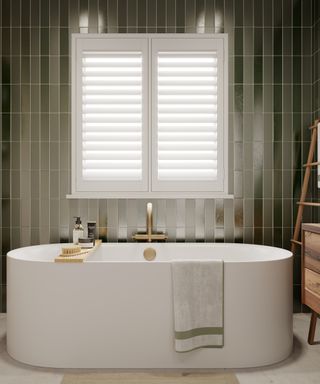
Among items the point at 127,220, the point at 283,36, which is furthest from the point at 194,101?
the point at 127,220

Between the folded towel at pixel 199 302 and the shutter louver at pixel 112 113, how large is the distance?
121 cm

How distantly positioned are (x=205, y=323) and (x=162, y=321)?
238mm

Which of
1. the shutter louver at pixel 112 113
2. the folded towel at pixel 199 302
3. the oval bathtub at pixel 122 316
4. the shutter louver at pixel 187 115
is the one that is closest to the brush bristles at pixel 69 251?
the oval bathtub at pixel 122 316

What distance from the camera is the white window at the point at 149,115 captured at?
3.16m

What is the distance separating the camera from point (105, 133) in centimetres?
318

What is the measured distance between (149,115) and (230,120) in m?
0.66

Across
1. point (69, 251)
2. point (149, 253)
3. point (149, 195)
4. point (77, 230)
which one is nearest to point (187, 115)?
point (149, 195)

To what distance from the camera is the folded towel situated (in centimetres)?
214

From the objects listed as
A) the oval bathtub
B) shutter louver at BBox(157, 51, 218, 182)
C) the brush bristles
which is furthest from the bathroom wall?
the oval bathtub

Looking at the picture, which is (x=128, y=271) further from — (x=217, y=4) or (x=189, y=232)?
(x=217, y=4)

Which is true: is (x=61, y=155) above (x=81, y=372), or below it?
above

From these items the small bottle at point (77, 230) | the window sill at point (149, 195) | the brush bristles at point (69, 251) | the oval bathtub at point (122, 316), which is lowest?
the oval bathtub at point (122, 316)

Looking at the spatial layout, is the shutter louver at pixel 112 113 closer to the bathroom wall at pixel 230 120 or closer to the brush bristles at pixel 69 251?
the bathroom wall at pixel 230 120

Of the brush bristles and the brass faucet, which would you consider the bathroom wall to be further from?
the brush bristles
